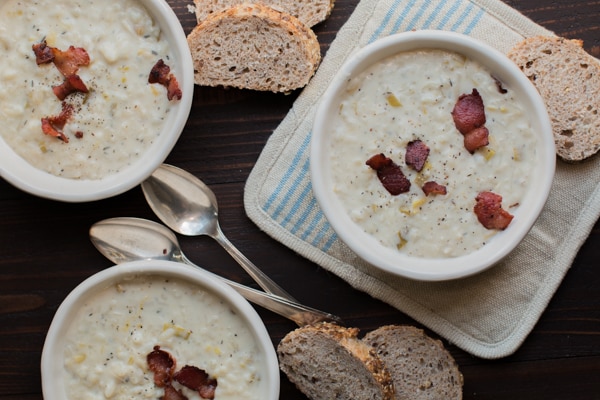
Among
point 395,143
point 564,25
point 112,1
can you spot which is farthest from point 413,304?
point 112,1

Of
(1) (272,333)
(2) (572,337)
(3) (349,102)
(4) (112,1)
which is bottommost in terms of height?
(1) (272,333)

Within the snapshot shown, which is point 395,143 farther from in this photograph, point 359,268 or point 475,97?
point 359,268

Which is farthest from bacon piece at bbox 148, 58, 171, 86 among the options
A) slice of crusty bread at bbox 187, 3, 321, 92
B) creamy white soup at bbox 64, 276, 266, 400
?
creamy white soup at bbox 64, 276, 266, 400

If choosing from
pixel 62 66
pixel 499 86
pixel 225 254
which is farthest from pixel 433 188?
pixel 62 66

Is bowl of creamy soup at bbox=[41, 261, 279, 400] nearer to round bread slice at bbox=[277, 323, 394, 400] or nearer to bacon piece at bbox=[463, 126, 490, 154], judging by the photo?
round bread slice at bbox=[277, 323, 394, 400]

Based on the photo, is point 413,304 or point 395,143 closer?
point 395,143

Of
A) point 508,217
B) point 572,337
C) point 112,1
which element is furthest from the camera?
point 572,337

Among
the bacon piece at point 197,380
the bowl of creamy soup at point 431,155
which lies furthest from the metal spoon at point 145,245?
the bowl of creamy soup at point 431,155
